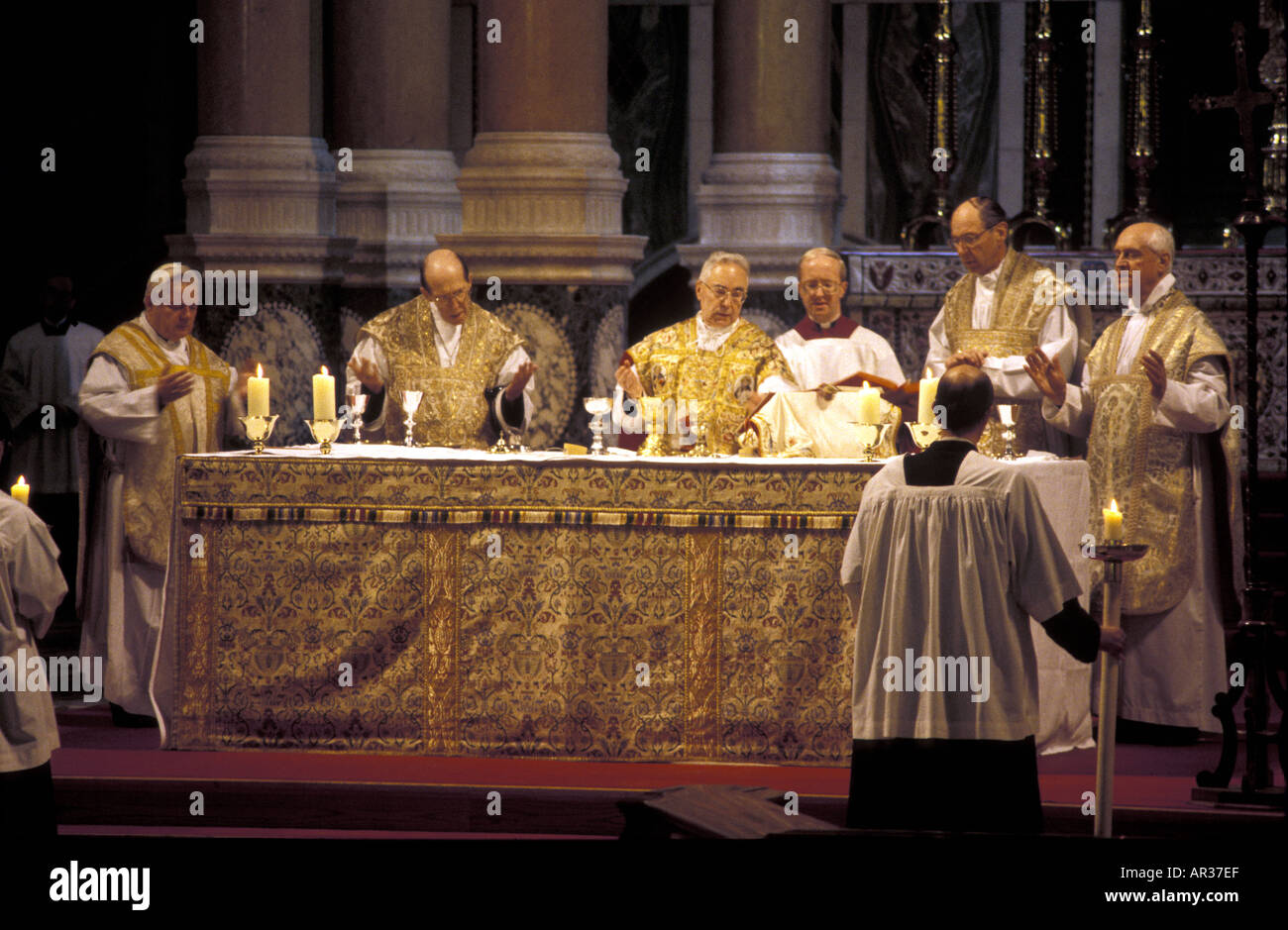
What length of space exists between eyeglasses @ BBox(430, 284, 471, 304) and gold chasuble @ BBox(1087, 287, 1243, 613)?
248 centimetres

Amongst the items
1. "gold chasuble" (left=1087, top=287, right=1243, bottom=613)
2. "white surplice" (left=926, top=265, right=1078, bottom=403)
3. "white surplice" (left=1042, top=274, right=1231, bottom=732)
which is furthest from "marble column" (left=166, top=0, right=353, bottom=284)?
"gold chasuble" (left=1087, top=287, right=1243, bottom=613)

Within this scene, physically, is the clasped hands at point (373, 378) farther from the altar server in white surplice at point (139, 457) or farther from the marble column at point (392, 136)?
the marble column at point (392, 136)

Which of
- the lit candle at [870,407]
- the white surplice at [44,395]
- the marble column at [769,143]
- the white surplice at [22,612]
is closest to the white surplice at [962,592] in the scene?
the lit candle at [870,407]

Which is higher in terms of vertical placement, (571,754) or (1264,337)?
(1264,337)

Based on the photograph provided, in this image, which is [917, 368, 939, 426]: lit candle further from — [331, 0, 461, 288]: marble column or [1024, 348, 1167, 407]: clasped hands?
[331, 0, 461, 288]: marble column

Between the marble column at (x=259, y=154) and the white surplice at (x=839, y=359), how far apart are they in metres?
2.83

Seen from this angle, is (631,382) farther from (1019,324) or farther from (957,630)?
(957,630)

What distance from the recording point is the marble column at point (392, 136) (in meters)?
9.98

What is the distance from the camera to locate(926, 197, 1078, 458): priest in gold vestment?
7.38m
